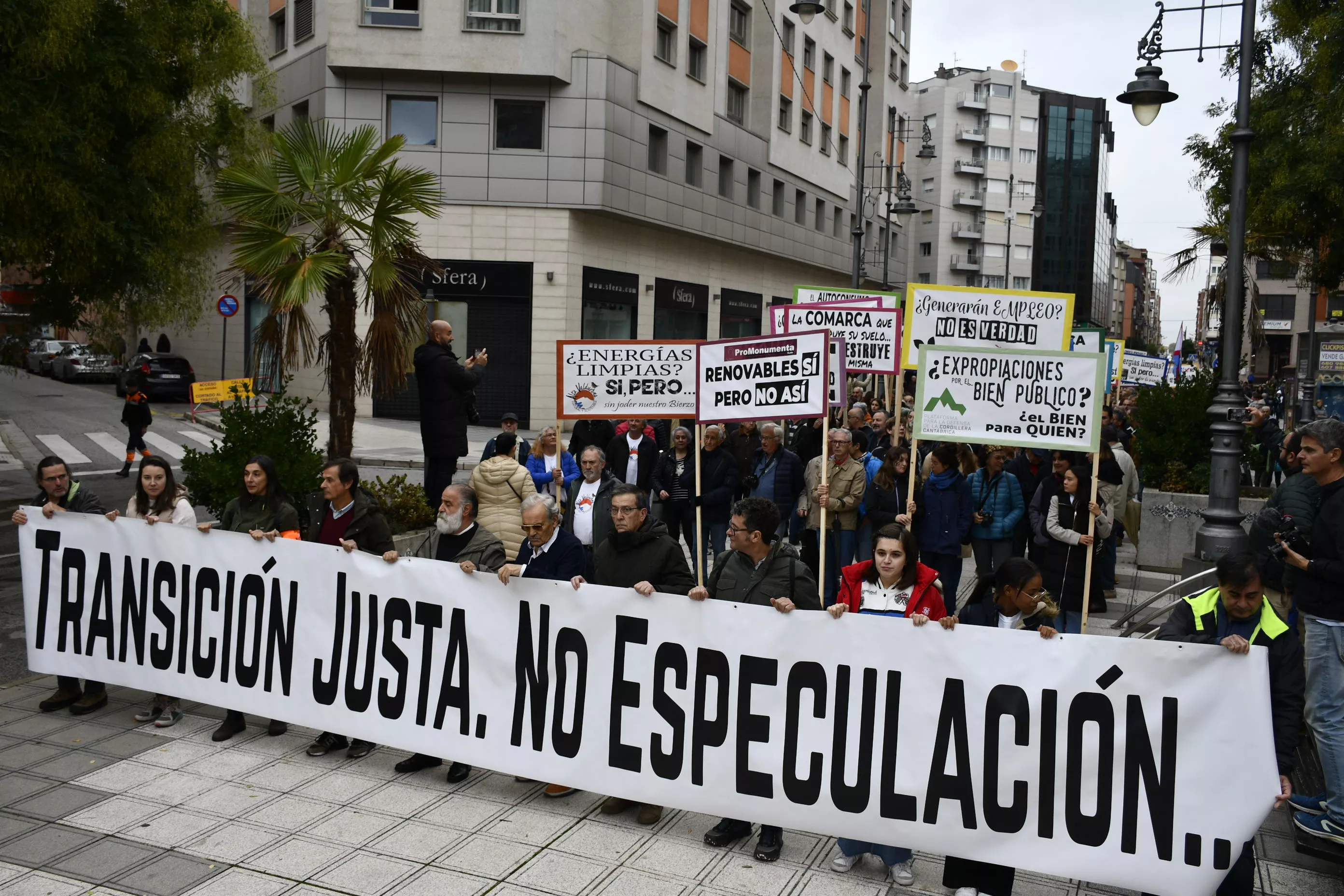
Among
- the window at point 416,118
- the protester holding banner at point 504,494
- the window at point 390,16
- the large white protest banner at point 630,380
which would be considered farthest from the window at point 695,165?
the protester holding banner at point 504,494

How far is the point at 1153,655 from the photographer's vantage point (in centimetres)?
475

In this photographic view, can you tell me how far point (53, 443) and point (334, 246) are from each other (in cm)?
1576

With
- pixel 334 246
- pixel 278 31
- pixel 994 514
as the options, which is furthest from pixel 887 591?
pixel 278 31

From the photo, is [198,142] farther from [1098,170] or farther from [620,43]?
[1098,170]

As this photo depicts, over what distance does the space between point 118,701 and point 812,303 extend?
8.15 meters

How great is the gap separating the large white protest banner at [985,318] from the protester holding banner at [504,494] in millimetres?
4246

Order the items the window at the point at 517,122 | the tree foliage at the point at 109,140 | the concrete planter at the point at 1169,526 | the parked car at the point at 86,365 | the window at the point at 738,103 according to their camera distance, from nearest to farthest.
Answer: the concrete planter at the point at 1169,526 < the tree foliage at the point at 109,140 < the window at the point at 517,122 < the window at the point at 738,103 < the parked car at the point at 86,365

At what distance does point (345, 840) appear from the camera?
212 inches

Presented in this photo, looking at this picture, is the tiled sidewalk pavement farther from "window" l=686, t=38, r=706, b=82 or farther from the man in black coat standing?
"window" l=686, t=38, r=706, b=82

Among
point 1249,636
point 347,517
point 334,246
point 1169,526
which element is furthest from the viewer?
point 1169,526

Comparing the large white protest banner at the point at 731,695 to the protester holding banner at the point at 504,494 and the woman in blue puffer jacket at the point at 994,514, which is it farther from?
the woman in blue puffer jacket at the point at 994,514

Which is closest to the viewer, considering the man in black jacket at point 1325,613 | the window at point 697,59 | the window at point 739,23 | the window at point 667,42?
the man in black jacket at point 1325,613

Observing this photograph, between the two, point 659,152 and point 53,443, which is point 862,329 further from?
point 659,152

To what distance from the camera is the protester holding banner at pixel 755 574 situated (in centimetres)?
552
